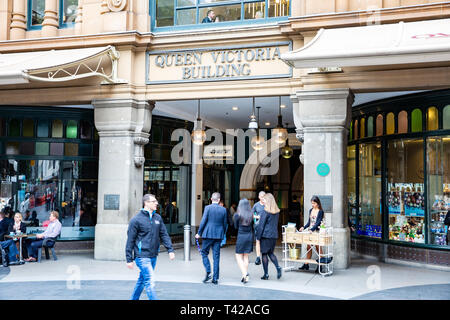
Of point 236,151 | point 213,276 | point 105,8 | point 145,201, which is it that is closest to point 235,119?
point 236,151

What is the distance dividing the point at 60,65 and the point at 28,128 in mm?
3810

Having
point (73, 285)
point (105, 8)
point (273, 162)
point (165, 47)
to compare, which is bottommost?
point (73, 285)

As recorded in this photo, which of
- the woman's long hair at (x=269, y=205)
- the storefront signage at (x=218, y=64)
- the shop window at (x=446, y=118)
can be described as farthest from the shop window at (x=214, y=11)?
the woman's long hair at (x=269, y=205)

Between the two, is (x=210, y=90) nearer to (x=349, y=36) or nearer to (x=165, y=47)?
(x=165, y=47)

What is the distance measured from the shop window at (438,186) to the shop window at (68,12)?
9403 mm

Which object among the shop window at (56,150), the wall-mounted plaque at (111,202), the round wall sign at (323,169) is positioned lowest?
the wall-mounted plaque at (111,202)

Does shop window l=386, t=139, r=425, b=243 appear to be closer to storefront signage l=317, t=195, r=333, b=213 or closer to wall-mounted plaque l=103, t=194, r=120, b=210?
storefront signage l=317, t=195, r=333, b=213

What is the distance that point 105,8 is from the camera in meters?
12.2

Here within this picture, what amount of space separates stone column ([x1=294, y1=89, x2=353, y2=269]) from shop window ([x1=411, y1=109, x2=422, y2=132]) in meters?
1.86

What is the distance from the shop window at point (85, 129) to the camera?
13.8 m

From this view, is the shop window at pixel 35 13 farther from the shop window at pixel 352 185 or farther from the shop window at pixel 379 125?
the shop window at pixel 379 125

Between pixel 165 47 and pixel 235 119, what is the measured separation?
16.0 ft

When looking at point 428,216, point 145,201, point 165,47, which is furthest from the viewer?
point 165,47

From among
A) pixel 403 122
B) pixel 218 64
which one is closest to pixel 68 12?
pixel 218 64
